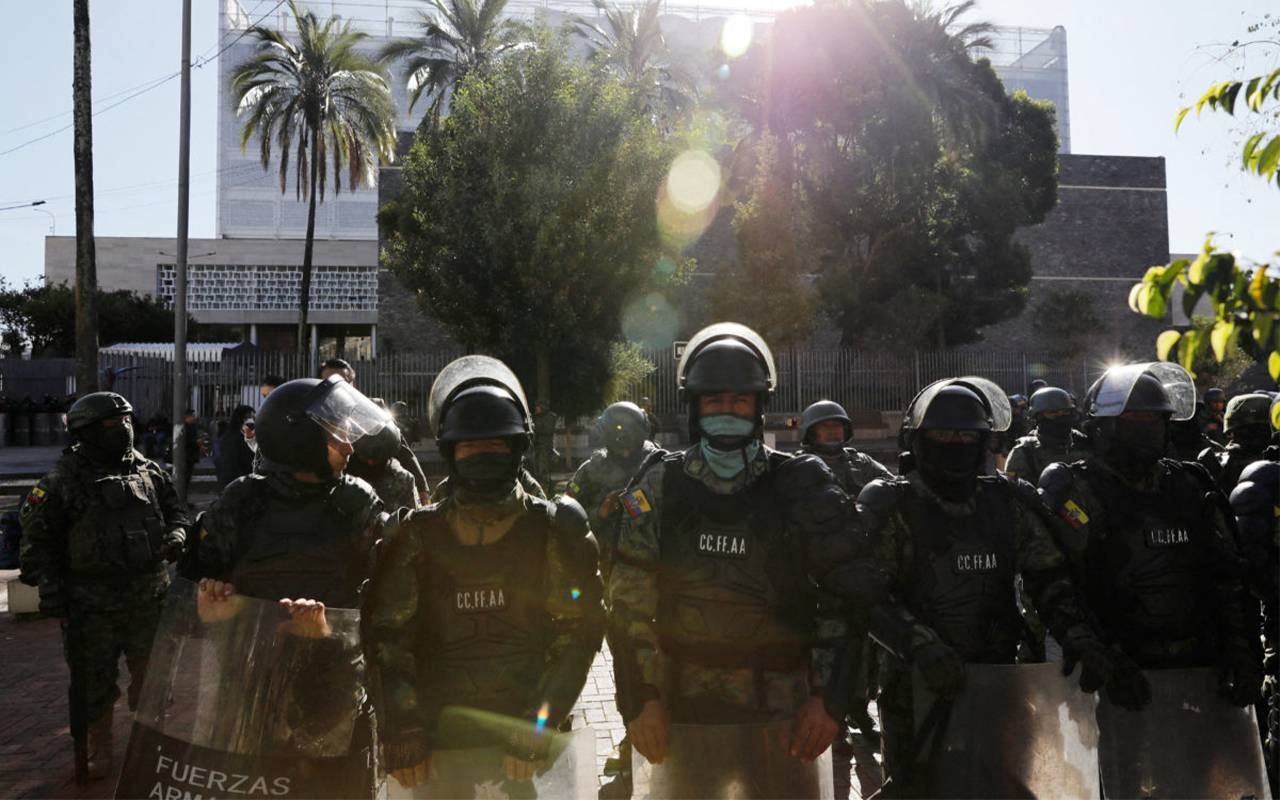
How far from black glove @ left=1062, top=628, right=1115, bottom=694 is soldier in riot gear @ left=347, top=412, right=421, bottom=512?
121 inches

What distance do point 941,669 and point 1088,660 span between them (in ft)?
1.65

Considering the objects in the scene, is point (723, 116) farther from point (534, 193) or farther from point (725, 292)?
point (534, 193)

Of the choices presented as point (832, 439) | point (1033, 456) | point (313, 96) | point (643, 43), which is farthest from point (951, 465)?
point (643, 43)

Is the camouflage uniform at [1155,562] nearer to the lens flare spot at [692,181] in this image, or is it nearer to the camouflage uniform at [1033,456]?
the camouflage uniform at [1033,456]

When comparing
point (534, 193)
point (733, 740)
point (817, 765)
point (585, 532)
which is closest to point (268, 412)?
point (585, 532)

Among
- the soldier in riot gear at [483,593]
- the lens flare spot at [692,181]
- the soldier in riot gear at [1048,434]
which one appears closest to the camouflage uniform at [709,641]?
the soldier in riot gear at [483,593]

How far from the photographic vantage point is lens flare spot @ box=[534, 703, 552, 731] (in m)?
2.61

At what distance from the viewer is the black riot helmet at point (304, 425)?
3.37m

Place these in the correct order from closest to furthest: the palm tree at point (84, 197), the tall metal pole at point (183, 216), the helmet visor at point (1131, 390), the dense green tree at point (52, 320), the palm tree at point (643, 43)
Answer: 1. the helmet visor at point (1131, 390)
2. the palm tree at point (84, 197)
3. the tall metal pole at point (183, 216)
4. the palm tree at point (643, 43)
5. the dense green tree at point (52, 320)

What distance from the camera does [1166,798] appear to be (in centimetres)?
294

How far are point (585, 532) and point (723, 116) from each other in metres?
28.9

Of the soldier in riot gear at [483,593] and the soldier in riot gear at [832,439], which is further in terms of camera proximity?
the soldier in riot gear at [832,439]

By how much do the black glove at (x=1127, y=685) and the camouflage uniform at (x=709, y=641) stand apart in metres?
0.97

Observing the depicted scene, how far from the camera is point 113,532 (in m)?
4.74
